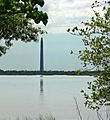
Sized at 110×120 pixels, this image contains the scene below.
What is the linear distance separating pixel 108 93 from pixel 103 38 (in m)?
1.31

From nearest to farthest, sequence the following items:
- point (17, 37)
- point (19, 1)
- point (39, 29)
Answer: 1. point (19, 1)
2. point (17, 37)
3. point (39, 29)

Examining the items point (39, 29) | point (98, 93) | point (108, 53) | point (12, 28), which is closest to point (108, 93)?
point (98, 93)

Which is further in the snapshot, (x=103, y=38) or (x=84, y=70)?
(x=84, y=70)

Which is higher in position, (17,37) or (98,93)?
(17,37)

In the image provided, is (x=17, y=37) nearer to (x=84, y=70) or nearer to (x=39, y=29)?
(x=39, y=29)

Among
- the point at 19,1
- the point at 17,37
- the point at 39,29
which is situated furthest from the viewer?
the point at 39,29

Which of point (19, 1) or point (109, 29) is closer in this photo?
point (109, 29)

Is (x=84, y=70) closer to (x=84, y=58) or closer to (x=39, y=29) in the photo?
(x=84, y=58)

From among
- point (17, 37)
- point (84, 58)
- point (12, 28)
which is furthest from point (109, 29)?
point (17, 37)

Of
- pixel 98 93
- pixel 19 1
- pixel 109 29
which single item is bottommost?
pixel 98 93

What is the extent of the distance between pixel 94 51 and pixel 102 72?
535 mm

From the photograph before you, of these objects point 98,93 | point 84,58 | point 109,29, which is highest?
point 109,29

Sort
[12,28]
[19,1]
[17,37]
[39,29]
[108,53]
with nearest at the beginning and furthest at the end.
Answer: [108,53]
[19,1]
[12,28]
[17,37]
[39,29]

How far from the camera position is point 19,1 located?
10828mm
